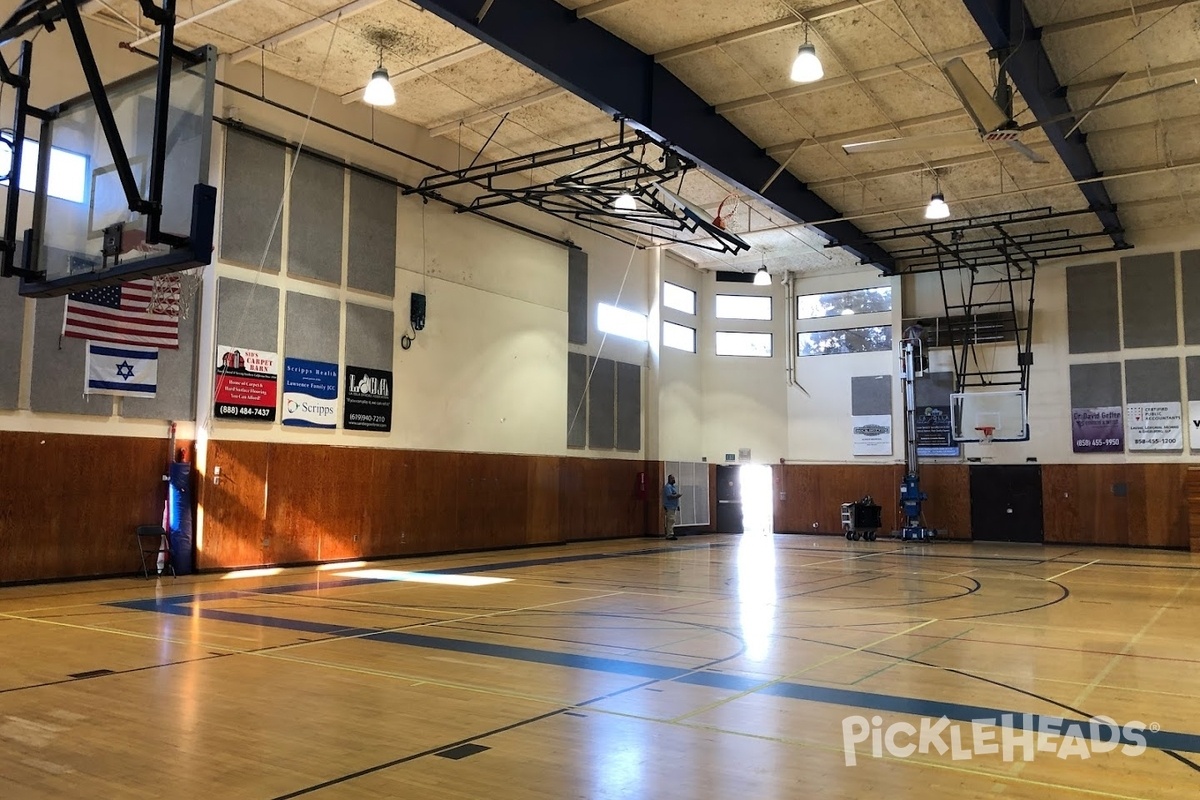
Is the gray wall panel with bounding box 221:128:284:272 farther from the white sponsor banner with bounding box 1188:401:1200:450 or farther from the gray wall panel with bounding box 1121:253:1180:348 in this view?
the white sponsor banner with bounding box 1188:401:1200:450

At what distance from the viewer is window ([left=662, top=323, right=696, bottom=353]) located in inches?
918

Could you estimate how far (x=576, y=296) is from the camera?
20.2 m

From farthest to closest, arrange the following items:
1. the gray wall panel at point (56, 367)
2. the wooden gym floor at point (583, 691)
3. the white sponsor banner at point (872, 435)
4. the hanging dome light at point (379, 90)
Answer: the white sponsor banner at point (872, 435), the gray wall panel at point (56, 367), the hanging dome light at point (379, 90), the wooden gym floor at point (583, 691)

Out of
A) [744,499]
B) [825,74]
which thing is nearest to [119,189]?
[825,74]

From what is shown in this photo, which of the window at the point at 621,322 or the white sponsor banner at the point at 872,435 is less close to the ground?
the window at the point at 621,322

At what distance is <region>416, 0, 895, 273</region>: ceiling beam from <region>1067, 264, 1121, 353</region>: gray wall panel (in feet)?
29.9

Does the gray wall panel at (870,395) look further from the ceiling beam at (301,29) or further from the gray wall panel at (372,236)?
the ceiling beam at (301,29)

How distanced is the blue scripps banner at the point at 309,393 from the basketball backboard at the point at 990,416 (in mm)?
14427

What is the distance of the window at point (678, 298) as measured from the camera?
2335cm

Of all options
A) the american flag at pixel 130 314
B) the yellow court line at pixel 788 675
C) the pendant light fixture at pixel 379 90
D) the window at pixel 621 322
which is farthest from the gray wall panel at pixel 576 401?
the yellow court line at pixel 788 675

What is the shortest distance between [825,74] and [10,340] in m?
11.8

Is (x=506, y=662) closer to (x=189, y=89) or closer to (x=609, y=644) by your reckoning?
(x=609, y=644)

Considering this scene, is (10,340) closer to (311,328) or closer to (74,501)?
(74,501)

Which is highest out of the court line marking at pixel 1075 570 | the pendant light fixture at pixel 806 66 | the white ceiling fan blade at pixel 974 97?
the pendant light fixture at pixel 806 66
